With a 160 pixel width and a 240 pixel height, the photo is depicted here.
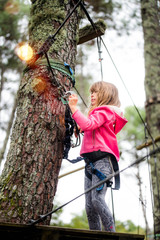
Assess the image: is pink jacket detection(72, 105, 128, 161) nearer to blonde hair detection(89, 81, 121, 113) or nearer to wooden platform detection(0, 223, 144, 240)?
blonde hair detection(89, 81, 121, 113)

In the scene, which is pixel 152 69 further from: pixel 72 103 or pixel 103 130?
pixel 72 103

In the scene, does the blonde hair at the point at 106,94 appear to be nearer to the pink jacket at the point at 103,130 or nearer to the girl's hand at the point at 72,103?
the pink jacket at the point at 103,130

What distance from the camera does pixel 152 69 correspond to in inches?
147

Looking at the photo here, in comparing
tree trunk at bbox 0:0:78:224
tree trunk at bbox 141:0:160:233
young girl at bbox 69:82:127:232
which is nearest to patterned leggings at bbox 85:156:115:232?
young girl at bbox 69:82:127:232

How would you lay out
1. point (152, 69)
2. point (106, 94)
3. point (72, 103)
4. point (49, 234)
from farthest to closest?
point (152, 69) → point (106, 94) → point (72, 103) → point (49, 234)

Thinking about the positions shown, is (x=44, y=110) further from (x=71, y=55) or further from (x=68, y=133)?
(x=71, y=55)

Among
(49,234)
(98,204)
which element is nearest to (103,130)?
(98,204)

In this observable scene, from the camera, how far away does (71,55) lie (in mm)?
1885

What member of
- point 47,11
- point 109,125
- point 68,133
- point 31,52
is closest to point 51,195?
point 68,133

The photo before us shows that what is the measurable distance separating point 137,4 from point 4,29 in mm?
3434

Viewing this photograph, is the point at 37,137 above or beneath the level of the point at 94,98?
beneath

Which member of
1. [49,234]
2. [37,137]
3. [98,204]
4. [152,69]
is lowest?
[49,234]

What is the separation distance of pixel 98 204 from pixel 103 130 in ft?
1.76

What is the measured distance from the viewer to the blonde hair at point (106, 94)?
6.31 feet
